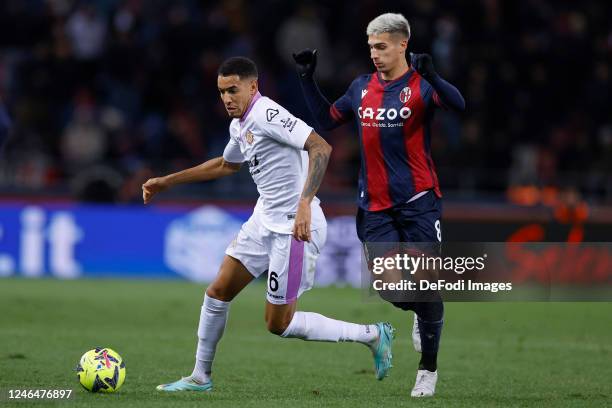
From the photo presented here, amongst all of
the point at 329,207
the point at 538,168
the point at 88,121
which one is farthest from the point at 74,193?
the point at 538,168

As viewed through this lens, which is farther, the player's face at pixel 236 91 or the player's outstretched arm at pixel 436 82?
the player's face at pixel 236 91

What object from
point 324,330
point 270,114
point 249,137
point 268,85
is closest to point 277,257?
point 324,330

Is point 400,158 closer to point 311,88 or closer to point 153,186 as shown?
point 311,88

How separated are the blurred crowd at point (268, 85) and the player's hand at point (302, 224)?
31.8 feet

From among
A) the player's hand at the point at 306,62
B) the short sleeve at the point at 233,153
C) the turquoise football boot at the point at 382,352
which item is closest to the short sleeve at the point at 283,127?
the short sleeve at the point at 233,153

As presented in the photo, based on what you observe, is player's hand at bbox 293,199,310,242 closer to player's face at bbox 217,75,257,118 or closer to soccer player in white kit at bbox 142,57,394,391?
soccer player in white kit at bbox 142,57,394,391

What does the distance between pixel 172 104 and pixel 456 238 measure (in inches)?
204

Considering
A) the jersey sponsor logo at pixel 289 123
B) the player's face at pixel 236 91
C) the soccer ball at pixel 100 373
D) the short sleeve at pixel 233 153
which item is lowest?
the soccer ball at pixel 100 373

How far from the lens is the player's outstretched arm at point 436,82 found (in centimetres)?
714

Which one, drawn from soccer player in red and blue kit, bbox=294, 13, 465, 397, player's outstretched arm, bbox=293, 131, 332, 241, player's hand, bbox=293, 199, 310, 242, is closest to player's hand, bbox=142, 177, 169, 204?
player's outstretched arm, bbox=293, 131, 332, 241

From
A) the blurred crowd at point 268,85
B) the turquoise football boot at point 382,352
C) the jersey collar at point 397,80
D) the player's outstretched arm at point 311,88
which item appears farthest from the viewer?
the blurred crowd at point 268,85

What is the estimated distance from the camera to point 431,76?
716 centimetres

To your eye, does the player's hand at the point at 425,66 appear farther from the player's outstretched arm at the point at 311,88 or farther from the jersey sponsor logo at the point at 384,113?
the player's outstretched arm at the point at 311,88

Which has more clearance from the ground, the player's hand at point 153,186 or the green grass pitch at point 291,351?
the player's hand at point 153,186
